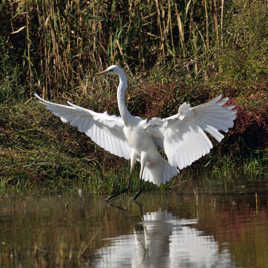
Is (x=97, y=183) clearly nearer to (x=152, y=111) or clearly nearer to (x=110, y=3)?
(x=152, y=111)

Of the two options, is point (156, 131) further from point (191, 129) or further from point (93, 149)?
point (93, 149)

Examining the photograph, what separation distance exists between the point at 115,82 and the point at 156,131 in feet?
10.4

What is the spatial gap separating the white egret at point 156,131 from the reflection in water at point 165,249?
4.79 ft

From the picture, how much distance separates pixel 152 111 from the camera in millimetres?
10023

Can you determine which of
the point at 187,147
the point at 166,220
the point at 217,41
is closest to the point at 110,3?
the point at 217,41

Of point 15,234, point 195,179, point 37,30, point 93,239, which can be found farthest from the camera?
point 37,30

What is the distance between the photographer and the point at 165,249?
4.93 m

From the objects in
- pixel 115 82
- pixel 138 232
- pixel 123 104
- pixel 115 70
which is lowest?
pixel 138 232

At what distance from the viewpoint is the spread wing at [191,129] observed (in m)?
7.11

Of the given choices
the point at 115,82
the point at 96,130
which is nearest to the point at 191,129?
the point at 96,130

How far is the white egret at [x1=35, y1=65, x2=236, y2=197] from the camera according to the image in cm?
721

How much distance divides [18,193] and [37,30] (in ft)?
17.6

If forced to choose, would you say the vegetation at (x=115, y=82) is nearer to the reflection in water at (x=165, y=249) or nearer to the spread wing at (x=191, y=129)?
the spread wing at (x=191, y=129)

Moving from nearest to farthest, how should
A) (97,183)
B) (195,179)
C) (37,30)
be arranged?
1. (97,183)
2. (195,179)
3. (37,30)
